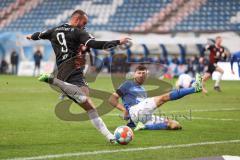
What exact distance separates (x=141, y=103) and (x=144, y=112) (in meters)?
0.21

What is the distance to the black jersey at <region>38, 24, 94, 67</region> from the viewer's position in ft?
33.2

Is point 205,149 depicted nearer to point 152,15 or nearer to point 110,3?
point 152,15

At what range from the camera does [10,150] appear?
30.0 ft

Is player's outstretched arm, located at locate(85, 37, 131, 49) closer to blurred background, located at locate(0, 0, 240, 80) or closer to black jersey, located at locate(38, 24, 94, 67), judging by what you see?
black jersey, located at locate(38, 24, 94, 67)

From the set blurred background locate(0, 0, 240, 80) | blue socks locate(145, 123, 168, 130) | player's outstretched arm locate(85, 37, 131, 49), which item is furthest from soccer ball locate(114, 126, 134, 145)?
blurred background locate(0, 0, 240, 80)

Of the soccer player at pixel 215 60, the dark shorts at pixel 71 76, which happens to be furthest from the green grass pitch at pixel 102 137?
the soccer player at pixel 215 60

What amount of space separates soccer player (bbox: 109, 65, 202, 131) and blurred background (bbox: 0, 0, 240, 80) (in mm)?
27282

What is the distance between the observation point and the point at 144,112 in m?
12.1

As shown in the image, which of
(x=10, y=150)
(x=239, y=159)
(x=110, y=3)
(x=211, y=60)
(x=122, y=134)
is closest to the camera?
(x=239, y=159)

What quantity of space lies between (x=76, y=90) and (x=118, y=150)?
1.42m

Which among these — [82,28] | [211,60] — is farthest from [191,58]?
[82,28]

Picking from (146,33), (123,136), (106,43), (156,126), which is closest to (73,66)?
(106,43)

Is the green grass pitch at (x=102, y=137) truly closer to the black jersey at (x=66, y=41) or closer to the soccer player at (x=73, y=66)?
the soccer player at (x=73, y=66)

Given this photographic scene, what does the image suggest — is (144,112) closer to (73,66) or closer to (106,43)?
(73,66)
